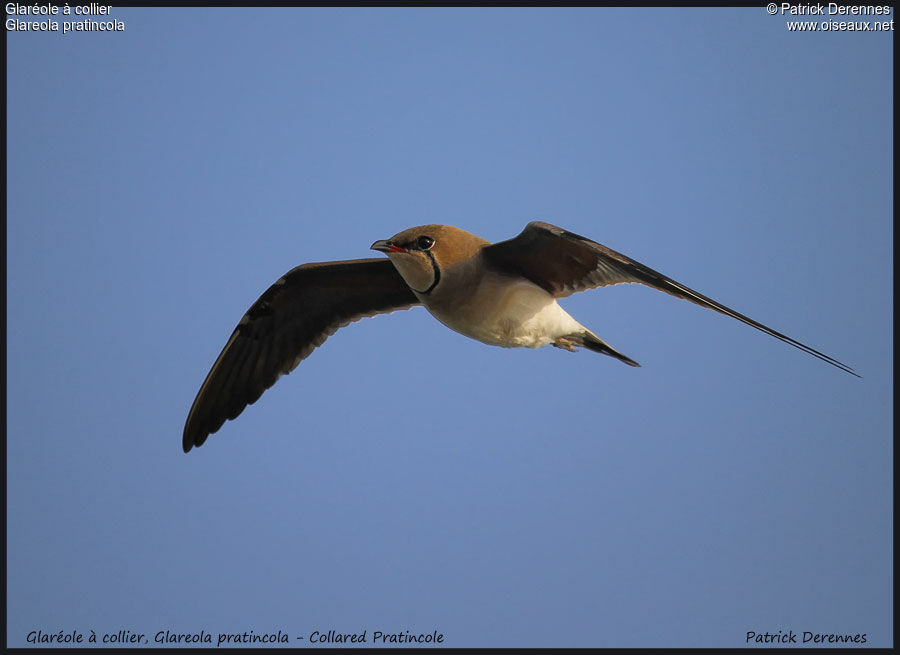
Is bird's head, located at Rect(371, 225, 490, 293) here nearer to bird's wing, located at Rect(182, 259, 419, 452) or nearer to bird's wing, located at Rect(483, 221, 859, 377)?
bird's wing, located at Rect(483, 221, 859, 377)

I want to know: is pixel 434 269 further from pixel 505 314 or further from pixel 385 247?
pixel 505 314

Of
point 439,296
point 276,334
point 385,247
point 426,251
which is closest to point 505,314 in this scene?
point 439,296

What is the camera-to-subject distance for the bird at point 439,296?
5344 millimetres

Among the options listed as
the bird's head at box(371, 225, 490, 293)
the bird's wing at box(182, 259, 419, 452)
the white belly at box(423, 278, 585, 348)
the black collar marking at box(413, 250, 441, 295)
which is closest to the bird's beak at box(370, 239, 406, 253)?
the bird's head at box(371, 225, 490, 293)

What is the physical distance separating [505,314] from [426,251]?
1.97 feet

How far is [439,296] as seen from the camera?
18.0ft

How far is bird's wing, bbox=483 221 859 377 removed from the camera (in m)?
4.88

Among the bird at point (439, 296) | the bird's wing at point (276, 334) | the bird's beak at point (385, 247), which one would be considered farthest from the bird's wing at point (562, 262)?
the bird's wing at point (276, 334)

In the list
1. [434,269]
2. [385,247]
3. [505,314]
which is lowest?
[505,314]

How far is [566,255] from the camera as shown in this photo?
5402 millimetres

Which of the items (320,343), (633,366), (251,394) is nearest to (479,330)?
(633,366)

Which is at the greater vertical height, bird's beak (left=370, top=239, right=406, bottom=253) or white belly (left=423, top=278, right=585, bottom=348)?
bird's beak (left=370, top=239, right=406, bottom=253)

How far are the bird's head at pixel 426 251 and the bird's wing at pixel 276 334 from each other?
951mm

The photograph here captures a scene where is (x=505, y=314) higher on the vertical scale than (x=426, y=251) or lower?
lower
